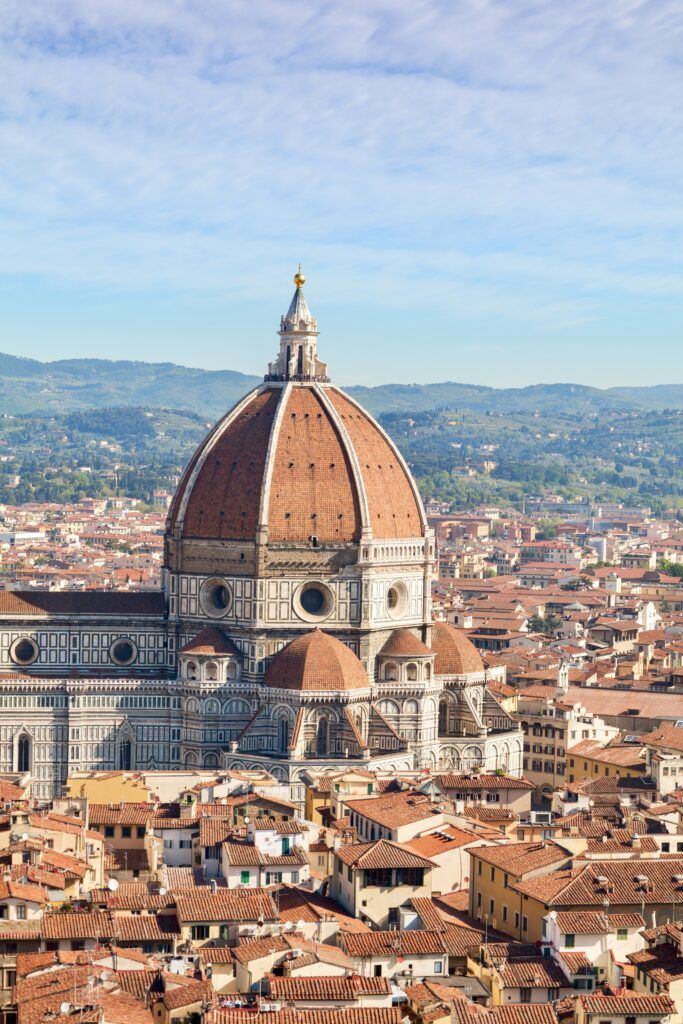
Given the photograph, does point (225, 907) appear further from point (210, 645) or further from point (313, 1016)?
point (210, 645)

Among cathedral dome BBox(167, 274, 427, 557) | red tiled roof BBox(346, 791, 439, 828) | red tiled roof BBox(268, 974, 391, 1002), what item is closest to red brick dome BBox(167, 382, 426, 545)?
cathedral dome BBox(167, 274, 427, 557)

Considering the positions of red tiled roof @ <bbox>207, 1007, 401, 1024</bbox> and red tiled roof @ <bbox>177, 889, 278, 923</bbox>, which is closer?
red tiled roof @ <bbox>207, 1007, 401, 1024</bbox>

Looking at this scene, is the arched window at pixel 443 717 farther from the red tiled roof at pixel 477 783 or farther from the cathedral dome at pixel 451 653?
the red tiled roof at pixel 477 783

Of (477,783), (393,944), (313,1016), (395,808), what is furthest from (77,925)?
(477,783)

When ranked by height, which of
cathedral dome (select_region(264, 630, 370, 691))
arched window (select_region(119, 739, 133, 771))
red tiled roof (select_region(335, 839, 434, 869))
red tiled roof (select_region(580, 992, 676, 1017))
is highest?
cathedral dome (select_region(264, 630, 370, 691))

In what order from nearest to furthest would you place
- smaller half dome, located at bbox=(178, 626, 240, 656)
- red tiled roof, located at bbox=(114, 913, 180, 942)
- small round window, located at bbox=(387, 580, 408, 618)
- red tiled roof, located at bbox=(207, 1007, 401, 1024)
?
red tiled roof, located at bbox=(207, 1007, 401, 1024) → red tiled roof, located at bbox=(114, 913, 180, 942) → smaller half dome, located at bbox=(178, 626, 240, 656) → small round window, located at bbox=(387, 580, 408, 618)

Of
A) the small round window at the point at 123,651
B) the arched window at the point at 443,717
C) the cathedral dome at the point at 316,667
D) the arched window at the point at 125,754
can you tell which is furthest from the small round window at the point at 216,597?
the arched window at the point at 443,717

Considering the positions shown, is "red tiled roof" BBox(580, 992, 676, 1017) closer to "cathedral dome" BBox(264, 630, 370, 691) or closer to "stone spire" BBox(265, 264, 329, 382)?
"cathedral dome" BBox(264, 630, 370, 691)

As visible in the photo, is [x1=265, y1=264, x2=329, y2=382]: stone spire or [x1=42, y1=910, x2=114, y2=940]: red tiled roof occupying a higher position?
[x1=265, y1=264, x2=329, y2=382]: stone spire
